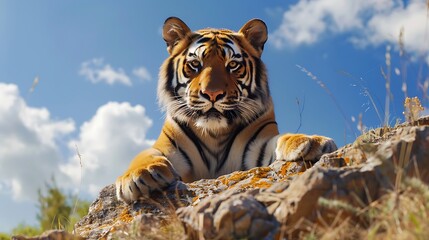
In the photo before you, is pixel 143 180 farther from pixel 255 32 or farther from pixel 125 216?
pixel 255 32

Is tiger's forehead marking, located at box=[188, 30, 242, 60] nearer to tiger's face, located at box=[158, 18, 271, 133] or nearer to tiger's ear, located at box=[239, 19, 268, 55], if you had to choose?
tiger's face, located at box=[158, 18, 271, 133]

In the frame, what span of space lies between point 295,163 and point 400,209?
211cm

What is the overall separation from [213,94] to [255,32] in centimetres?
126

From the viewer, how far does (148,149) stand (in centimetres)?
569

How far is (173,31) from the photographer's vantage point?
21.0 feet

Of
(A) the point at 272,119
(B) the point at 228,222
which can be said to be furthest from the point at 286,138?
(B) the point at 228,222

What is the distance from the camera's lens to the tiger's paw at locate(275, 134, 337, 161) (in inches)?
180

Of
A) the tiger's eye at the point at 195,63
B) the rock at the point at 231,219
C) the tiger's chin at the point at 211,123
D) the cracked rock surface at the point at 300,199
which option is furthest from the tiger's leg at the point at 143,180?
the rock at the point at 231,219

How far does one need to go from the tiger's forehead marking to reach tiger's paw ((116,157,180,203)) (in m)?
1.75

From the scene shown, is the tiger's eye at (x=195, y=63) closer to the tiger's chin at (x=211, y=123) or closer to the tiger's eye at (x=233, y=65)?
the tiger's eye at (x=233, y=65)

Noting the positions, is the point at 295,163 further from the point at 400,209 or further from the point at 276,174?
the point at 400,209

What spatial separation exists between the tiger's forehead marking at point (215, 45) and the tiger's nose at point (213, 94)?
0.60 meters

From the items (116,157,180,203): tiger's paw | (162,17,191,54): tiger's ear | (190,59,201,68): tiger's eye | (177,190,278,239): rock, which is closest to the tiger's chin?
(190,59,201,68): tiger's eye

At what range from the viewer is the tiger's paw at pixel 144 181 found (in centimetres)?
446
